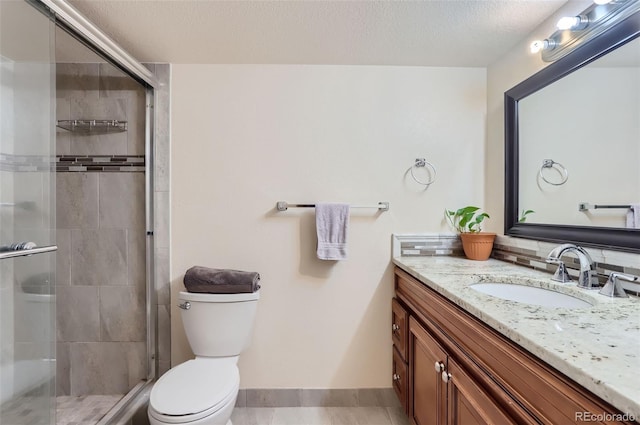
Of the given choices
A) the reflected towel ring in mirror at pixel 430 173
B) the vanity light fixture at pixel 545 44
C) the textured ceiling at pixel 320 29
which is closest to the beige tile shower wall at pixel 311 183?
the reflected towel ring in mirror at pixel 430 173

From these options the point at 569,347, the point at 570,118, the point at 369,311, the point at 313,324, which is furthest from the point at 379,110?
the point at 569,347

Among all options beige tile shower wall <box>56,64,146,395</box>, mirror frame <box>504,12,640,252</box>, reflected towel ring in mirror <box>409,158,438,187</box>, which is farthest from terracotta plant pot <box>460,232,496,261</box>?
beige tile shower wall <box>56,64,146,395</box>

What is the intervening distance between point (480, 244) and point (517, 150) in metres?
0.55

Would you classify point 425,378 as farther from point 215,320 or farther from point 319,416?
point 215,320

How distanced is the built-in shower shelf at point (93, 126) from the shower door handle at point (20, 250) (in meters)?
0.97

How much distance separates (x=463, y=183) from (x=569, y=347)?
1422mm

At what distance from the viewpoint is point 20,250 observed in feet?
3.70

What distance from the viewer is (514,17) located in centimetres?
145

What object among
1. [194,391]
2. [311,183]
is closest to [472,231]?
[311,183]

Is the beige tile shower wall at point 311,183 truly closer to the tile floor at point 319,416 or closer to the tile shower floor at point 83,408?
the tile floor at point 319,416

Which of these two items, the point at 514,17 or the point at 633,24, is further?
the point at 514,17

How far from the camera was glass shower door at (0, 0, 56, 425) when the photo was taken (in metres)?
1.15

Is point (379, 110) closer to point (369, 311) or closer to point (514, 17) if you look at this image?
point (514, 17)

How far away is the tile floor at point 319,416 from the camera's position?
1767mm
